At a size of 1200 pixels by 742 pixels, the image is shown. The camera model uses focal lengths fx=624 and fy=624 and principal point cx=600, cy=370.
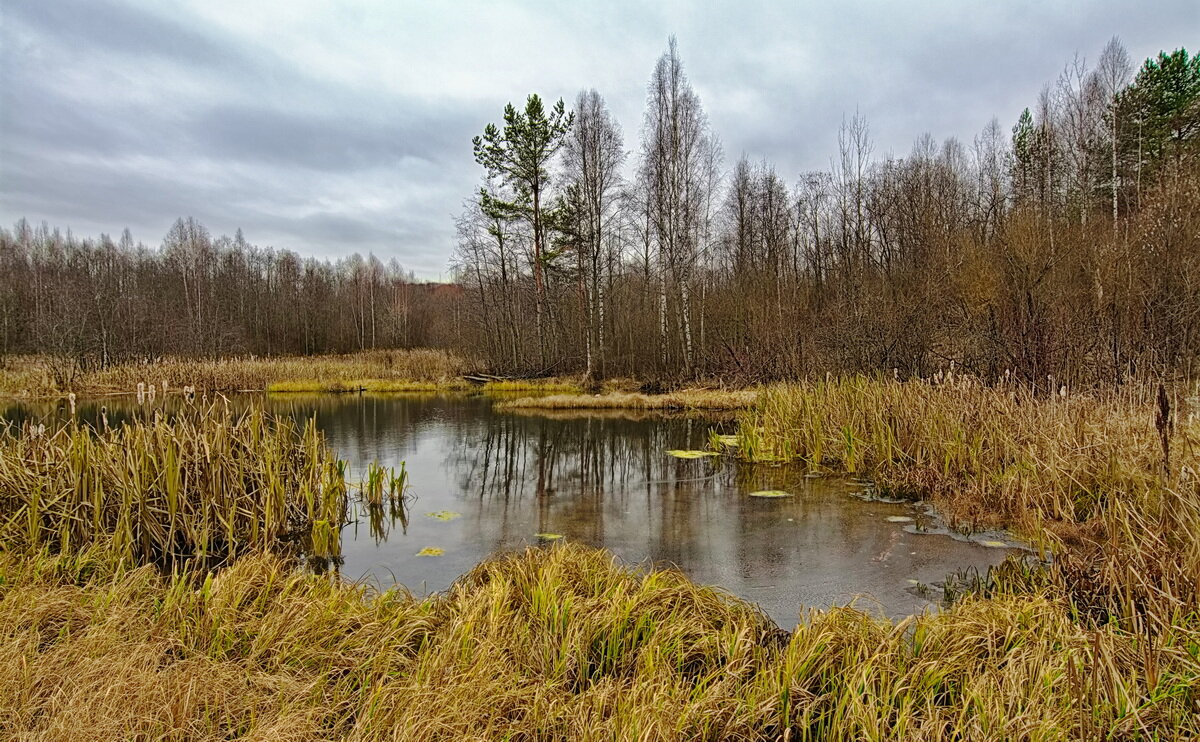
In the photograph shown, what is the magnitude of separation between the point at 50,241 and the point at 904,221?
2900 inches

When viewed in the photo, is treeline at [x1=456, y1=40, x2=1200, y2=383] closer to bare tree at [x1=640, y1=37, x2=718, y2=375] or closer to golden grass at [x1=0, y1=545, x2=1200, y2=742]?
bare tree at [x1=640, y1=37, x2=718, y2=375]

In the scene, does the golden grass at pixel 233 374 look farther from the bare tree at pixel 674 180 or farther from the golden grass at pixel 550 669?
the golden grass at pixel 550 669

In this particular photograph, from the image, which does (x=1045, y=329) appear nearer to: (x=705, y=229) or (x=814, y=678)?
(x=814, y=678)

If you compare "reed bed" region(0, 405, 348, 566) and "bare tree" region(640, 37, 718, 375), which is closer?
"reed bed" region(0, 405, 348, 566)

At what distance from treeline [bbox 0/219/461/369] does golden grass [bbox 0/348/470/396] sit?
50.8 inches

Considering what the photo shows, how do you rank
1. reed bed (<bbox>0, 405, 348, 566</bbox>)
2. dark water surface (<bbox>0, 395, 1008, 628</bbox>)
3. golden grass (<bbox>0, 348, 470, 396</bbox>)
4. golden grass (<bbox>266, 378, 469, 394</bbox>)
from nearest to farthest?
reed bed (<bbox>0, 405, 348, 566</bbox>) → dark water surface (<bbox>0, 395, 1008, 628</bbox>) → golden grass (<bbox>0, 348, 470, 396</bbox>) → golden grass (<bbox>266, 378, 469, 394</bbox>)

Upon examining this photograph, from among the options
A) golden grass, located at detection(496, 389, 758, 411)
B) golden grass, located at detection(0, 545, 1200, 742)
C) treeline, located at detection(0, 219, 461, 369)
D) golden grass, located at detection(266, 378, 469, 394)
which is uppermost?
treeline, located at detection(0, 219, 461, 369)

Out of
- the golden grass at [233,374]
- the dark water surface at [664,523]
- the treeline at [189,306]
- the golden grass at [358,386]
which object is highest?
the treeline at [189,306]

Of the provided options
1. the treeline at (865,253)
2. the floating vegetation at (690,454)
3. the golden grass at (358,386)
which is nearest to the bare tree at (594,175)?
the treeline at (865,253)

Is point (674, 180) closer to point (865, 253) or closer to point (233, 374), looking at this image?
point (865, 253)

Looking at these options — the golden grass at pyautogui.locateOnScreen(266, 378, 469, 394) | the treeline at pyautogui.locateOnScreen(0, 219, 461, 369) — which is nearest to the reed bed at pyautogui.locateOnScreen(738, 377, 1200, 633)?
the golden grass at pyautogui.locateOnScreen(266, 378, 469, 394)

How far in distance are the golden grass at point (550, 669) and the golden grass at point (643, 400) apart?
1542 cm

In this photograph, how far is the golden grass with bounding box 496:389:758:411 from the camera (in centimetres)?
1962

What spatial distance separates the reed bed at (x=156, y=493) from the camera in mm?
5344
